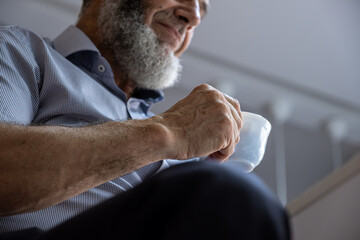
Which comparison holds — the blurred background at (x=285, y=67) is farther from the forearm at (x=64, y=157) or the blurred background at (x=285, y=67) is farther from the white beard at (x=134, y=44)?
the forearm at (x=64, y=157)

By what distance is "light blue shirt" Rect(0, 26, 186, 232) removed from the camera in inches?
27.2

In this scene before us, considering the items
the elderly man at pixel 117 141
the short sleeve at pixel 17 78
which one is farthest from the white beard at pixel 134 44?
the short sleeve at pixel 17 78

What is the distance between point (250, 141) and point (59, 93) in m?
0.36

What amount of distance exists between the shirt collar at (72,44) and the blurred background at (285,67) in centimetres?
80

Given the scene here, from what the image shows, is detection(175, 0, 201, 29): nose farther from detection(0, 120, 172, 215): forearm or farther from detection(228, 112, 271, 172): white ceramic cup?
detection(0, 120, 172, 215): forearm

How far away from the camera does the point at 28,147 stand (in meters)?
0.53

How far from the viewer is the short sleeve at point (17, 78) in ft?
2.27

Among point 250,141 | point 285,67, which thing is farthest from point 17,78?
point 285,67

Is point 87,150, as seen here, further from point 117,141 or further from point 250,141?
point 250,141

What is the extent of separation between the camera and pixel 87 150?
0.55 metres

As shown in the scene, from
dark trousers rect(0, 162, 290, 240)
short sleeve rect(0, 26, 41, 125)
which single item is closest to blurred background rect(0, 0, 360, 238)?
short sleeve rect(0, 26, 41, 125)

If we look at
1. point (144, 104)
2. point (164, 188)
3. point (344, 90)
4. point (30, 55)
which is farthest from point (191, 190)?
point (344, 90)

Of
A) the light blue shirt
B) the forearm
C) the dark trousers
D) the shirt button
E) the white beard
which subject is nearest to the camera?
the dark trousers

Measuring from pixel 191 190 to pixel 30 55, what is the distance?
0.59 m
